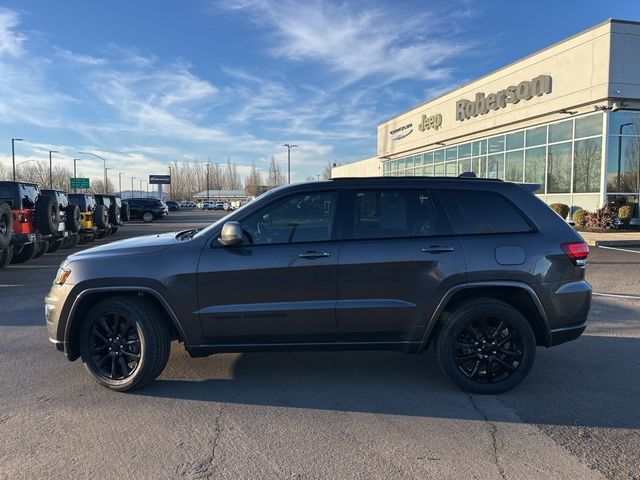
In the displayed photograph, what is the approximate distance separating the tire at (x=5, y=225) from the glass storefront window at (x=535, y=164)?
19400mm

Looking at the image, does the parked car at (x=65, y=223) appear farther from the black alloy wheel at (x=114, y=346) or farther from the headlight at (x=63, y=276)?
the black alloy wheel at (x=114, y=346)

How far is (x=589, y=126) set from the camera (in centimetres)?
1903

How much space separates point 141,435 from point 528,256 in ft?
11.0

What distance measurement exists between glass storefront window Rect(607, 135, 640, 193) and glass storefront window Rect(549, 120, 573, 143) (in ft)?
6.43

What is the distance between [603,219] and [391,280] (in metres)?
16.6

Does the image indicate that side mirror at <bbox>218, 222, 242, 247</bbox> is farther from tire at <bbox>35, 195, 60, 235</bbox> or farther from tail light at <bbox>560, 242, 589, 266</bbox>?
tire at <bbox>35, 195, 60, 235</bbox>

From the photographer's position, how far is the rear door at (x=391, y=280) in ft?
13.4

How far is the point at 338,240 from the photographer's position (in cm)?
414

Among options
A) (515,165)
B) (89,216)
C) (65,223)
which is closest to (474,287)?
(65,223)

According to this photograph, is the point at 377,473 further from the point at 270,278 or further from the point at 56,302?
the point at 56,302

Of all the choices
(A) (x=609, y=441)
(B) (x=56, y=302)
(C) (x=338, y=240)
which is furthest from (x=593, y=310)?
(B) (x=56, y=302)

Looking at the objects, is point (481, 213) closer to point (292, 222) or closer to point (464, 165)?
point (292, 222)

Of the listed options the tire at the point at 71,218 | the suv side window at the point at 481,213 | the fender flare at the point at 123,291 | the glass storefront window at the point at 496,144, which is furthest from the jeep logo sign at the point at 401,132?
the fender flare at the point at 123,291

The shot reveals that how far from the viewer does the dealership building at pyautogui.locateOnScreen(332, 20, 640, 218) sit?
17.8m
